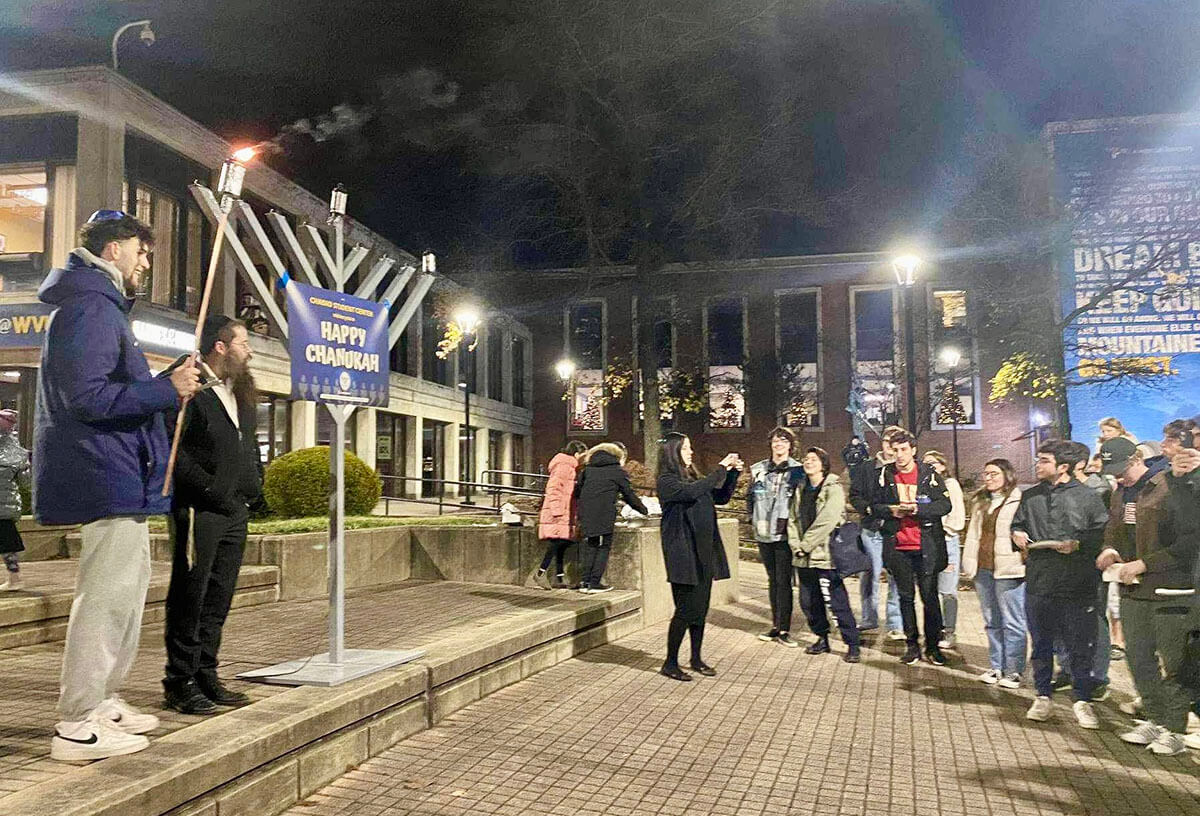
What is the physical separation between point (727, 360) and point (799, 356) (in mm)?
3257

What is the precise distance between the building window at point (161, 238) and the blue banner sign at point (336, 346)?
14.7 metres

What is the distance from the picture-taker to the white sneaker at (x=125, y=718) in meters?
3.85

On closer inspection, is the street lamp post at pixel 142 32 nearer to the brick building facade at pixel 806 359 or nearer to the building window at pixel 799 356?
the brick building facade at pixel 806 359

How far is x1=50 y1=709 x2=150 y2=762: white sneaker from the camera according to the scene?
3.62 meters

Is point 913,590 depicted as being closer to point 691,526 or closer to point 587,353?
point 691,526

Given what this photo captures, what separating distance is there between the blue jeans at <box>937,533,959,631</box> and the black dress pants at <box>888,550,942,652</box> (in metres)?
0.58

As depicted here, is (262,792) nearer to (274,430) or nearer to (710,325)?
(274,430)

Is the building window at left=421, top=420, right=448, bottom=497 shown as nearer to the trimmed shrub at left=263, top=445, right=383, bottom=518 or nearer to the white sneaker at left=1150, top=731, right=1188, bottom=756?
the trimmed shrub at left=263, top=445, right=383, bottom=518

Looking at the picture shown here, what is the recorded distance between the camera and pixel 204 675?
455 centimetres

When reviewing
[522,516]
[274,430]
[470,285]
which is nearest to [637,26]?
[470,285]

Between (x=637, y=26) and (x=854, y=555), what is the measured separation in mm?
14081

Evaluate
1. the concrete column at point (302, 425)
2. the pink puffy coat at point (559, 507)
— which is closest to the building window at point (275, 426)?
the concrete column at point (302, 425)

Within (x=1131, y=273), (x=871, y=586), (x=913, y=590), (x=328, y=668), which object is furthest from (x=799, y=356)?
(x=328, y=668)

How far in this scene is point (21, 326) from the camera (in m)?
16.9
